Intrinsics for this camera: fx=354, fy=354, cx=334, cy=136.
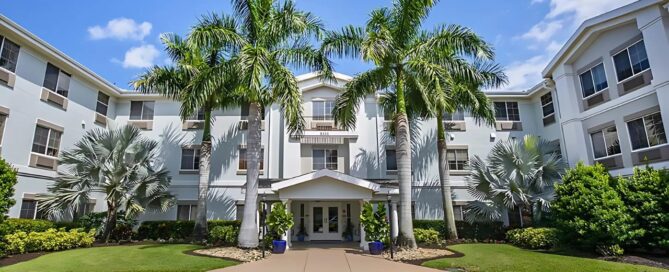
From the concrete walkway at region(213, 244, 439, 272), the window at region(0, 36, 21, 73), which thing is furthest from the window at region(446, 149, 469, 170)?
the window at region(0, 36, 21, 73)

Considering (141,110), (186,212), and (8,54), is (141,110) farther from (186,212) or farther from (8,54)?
(8,54)

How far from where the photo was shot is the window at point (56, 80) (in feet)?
59.3

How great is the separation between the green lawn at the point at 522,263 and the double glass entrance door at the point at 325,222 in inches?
349

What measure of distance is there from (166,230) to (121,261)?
6.79 m

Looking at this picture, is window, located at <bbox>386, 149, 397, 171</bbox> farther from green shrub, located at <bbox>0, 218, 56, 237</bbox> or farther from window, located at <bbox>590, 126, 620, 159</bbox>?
green shrub, located at <bbox>0, 218, 56, 237</bbox>

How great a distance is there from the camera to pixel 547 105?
22281 mm

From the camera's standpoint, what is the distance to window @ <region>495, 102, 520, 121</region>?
23.4 metres

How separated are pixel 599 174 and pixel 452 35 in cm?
798

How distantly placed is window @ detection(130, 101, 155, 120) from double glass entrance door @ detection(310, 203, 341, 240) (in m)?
12.2

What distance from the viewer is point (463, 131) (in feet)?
75.3

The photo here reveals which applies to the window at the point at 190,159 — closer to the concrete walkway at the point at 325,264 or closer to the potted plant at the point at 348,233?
the potted plant at the point at 348,233

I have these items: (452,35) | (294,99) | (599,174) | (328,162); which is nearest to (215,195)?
(328,162)

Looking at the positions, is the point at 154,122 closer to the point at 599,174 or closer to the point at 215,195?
the point at 215,195

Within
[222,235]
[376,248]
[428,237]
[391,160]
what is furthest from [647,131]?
[222,235]
